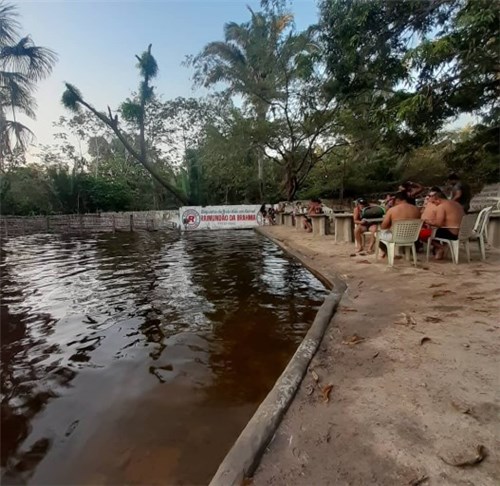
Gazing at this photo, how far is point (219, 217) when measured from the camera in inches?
720

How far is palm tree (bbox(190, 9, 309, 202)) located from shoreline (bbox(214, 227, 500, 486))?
1507 cm

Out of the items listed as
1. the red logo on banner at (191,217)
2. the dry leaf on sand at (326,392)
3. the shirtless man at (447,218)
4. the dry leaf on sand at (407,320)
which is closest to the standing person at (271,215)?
the red logo on banner at (191,217)

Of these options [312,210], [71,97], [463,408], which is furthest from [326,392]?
[71,97]

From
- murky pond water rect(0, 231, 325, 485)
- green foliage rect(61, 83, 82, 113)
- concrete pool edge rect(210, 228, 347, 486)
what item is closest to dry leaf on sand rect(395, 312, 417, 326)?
concrete pool edge rect(210, 228, 347, 486)

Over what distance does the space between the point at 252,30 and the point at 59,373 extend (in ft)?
63.9

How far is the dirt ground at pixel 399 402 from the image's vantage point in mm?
1401

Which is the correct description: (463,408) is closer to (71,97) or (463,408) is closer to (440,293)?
(440,293)

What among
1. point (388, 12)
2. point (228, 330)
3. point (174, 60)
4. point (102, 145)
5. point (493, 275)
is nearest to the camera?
point (228, 330)

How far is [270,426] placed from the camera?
1.66 metres

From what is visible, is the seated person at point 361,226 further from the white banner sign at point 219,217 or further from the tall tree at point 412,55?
the white banner sign at point 219,217

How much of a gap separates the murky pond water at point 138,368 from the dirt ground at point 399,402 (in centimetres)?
48

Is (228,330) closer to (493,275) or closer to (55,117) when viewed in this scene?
(493,275)

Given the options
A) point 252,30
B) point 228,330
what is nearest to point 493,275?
point 228,330

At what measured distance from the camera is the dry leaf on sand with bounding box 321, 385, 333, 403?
1919 millimetres
